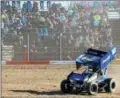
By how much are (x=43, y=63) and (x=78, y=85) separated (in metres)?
10.1

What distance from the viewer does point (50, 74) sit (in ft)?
53.3

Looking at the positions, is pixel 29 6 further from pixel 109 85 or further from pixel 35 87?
pixel 109 85

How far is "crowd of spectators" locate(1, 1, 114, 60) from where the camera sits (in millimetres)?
21219

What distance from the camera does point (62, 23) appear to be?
857 inches

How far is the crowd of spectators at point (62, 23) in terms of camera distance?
2122cm

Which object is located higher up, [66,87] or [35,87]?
[66,87]

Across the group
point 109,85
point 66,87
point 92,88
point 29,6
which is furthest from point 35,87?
point 29,6

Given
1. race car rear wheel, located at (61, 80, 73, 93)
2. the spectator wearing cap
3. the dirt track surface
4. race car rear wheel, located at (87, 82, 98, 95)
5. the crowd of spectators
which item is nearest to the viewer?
the dirt track surface

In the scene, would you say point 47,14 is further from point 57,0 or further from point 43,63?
point 43,63

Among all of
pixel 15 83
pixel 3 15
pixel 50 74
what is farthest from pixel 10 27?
pixel 15 83

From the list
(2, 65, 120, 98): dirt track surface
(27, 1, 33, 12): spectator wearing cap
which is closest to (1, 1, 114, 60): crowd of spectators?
(27, 1, 33, 12): spectator wearing cap

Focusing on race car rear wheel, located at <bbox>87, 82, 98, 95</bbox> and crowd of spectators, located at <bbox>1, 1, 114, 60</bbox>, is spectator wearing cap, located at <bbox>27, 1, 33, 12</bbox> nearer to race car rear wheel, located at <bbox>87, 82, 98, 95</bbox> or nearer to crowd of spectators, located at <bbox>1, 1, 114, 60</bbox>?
crowd of spectators, located at <bbox>1, 1, 114, 60</bbox>

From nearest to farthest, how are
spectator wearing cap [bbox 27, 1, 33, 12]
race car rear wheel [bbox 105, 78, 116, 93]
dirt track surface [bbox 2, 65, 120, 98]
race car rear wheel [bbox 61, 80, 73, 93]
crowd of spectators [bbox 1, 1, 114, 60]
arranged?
1. dirt track surface [bbox 2, 65, 120, 98]
2. race car rear wheel [bbox 61, 80, 73, 93]
3. race car rear wheel [bbox 105, 78, 116, 93]
4. crowd of spectators [bbox 1, 1, 114, 60]
5. spectator wearing cap [bbox 27, 1, 33, 12]

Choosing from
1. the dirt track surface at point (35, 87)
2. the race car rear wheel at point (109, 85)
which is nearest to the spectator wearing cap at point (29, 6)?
the dirt track surface at point (35, 87)
